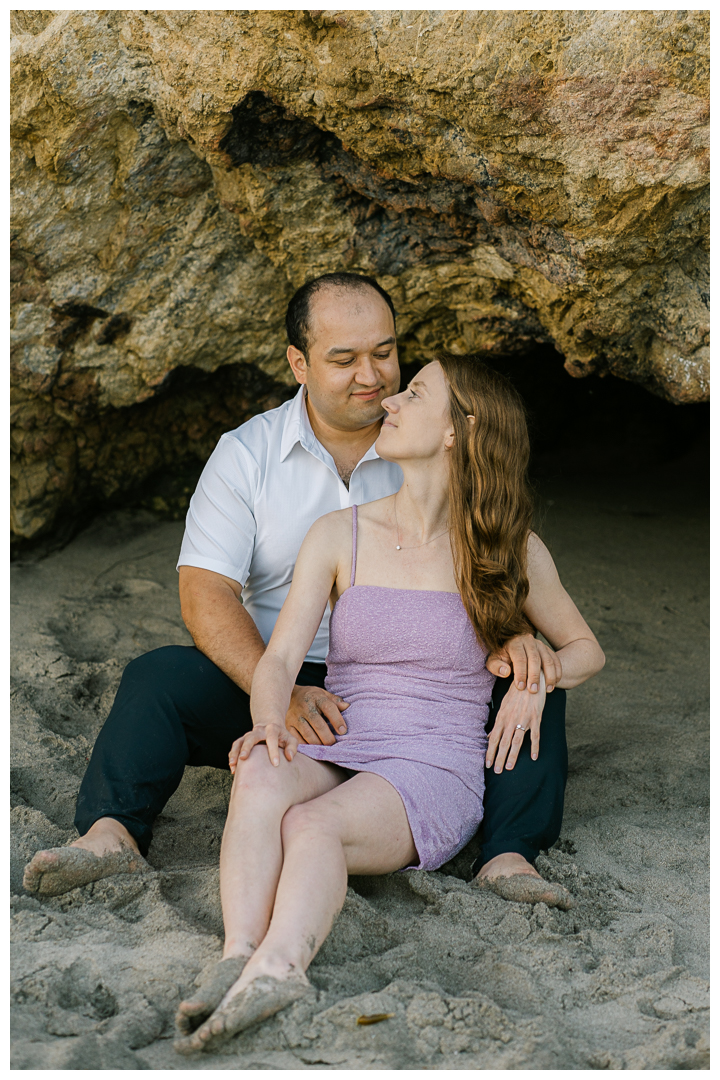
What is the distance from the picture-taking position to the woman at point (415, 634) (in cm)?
212

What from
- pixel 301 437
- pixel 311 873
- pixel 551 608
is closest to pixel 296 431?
pixel 301 437

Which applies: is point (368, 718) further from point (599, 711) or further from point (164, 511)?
point (164, 511)

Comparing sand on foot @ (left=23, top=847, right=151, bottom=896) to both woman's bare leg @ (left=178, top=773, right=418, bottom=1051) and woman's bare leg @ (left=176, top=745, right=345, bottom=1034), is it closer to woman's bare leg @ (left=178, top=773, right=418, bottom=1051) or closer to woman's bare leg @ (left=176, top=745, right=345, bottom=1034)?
woman's bare leg @ (left=176, top=745, right=345, bottom=1034)

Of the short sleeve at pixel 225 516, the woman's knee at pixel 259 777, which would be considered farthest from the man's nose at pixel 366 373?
the woman's knee at pixel 259 777

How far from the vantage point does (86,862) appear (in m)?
2.16

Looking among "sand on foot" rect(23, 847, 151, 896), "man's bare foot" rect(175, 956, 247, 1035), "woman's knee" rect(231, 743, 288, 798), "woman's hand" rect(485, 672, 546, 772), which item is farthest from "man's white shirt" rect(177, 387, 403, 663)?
"man's bare foot" rect(175, 956, 247, 1035)

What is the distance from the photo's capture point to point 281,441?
3.17 metres

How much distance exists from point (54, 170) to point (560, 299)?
6.43 ft

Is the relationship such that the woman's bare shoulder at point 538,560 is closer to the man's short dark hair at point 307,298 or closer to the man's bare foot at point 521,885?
the man's bare foot at point 521,885

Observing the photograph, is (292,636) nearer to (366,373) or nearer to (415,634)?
(415,634)

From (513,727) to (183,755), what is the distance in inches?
37.1

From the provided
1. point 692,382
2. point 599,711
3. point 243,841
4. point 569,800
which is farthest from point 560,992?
point 692,382

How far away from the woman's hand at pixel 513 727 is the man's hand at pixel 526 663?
31mm

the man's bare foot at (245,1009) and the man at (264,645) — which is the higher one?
the man at (264,645)
